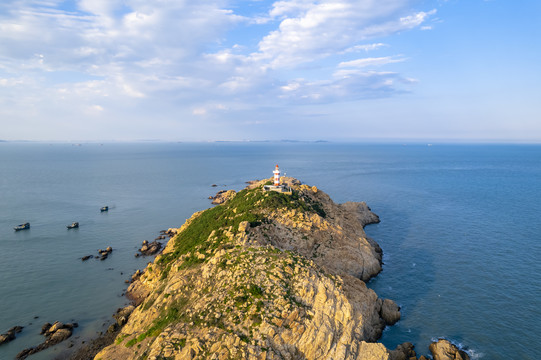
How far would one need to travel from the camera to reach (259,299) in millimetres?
28938

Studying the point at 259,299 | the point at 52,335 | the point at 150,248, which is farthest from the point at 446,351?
the point at 150,248

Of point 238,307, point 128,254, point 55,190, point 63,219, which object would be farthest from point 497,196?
point 55,190

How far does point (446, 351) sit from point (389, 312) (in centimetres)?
691

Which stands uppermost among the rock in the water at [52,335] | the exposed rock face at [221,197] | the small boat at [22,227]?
the exposed rock face at [221,197]

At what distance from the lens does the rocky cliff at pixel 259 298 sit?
25.7 metres

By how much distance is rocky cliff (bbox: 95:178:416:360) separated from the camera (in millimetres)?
25719

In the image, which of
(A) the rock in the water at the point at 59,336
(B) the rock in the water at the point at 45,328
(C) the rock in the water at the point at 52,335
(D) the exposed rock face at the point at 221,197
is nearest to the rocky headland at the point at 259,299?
(A) the rock in the water at the point at 59,336

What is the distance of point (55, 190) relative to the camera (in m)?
111

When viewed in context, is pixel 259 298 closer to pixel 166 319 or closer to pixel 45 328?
pixel 166 319

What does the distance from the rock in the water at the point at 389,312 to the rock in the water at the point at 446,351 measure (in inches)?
193

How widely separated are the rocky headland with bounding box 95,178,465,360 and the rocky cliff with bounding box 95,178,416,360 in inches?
3.9

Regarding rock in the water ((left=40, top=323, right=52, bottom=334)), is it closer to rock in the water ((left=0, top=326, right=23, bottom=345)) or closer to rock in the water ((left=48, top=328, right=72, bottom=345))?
rock in the water ((left=48, top=328, right=72, bottom=345))

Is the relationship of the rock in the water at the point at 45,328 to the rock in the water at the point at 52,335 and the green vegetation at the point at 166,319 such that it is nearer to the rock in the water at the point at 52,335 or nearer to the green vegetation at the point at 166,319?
the rock in the water at the point at 52,335

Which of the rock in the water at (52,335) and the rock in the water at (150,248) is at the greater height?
the rock in the water at (150,248)
